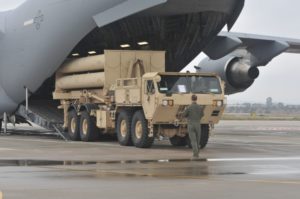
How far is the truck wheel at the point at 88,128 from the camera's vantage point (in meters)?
21.2

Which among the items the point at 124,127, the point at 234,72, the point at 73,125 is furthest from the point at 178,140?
the point at 234,72

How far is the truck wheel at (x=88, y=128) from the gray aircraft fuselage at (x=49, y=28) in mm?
2454

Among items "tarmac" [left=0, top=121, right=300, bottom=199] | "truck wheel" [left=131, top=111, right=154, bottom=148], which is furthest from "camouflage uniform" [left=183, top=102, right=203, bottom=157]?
"truck wheel" [left=131, top=111, right=154, bottom=148]

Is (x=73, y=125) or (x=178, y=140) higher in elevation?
(x=73, y=125)

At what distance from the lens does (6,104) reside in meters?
26.2

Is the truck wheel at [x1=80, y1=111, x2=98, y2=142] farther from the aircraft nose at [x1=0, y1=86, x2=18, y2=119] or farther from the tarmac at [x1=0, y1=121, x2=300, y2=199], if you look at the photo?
the aircraft nose at [x1=0, y1=86, x2=18, y2=119]

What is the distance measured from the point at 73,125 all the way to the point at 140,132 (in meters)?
4.72

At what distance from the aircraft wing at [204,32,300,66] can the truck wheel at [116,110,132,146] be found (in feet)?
20.0

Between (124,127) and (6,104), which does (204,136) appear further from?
(6,104)

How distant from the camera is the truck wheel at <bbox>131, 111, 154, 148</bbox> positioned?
58.6 feet

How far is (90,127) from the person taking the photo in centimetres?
2122

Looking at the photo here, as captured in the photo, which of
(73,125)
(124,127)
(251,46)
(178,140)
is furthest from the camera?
(251,46)

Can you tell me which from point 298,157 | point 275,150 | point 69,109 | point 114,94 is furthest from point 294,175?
point 69,109

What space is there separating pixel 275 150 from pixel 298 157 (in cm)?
238
